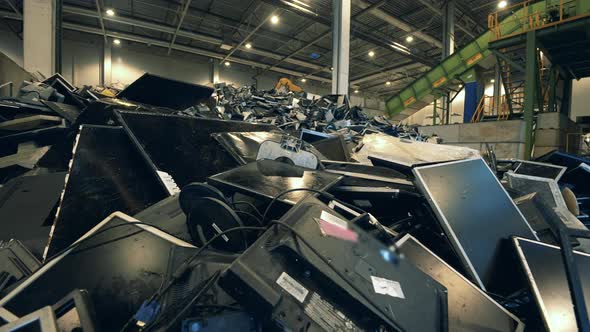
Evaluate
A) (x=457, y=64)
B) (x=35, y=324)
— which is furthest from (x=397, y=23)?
(x=35, y=324)

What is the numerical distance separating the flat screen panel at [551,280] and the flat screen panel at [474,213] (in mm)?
93

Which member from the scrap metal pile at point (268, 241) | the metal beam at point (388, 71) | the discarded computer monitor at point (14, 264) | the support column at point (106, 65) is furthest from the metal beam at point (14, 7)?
the metal beam at point (388, 71)

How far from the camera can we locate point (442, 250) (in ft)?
3.51

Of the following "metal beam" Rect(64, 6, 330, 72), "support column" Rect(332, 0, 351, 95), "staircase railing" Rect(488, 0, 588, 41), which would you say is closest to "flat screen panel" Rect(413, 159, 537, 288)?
"support column" Rect(332, 0, 351, 95)

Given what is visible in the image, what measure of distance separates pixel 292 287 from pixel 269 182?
1.90ft

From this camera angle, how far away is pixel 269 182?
1118 millimetres

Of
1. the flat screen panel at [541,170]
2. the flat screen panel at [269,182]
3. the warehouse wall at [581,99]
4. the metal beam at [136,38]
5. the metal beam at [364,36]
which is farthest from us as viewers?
the warehouse wall at [581,99]

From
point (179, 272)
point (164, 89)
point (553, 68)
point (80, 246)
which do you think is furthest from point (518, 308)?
point (553, 68)

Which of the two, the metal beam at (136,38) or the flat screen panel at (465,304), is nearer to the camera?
the flat screen panel at (465,304)

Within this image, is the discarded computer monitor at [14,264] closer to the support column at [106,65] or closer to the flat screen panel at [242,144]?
the flat screen panel at [242,144]

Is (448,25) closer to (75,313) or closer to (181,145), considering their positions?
(181,145)

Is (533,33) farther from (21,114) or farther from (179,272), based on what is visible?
(21,114)

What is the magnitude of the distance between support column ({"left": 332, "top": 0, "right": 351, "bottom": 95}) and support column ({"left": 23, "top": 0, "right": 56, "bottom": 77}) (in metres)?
4.58

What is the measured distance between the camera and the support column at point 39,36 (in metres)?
3.73
